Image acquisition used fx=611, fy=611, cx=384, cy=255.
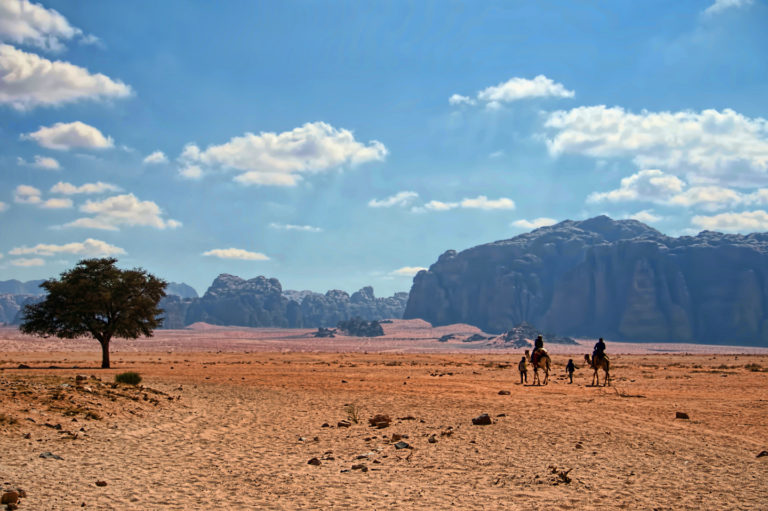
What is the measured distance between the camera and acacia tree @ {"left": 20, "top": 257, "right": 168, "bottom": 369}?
45938 mm

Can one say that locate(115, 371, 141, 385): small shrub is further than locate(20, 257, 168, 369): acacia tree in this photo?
No

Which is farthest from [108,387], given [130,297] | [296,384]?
[130,297]

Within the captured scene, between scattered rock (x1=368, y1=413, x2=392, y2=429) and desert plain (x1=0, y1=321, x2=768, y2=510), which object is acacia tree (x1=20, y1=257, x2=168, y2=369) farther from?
scattered rock (x1=368, y1=413, x2=392, y2=429)

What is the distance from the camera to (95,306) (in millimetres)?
45656

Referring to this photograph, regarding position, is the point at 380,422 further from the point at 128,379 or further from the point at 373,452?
the point at 128,379

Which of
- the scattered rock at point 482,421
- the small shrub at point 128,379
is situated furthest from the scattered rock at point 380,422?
the small shrub at point 128,379

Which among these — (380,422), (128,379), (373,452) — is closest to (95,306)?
(128,379)

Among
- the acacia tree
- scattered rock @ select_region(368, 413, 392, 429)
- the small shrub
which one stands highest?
the acacia tree

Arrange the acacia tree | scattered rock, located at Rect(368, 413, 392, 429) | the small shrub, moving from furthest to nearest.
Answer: the acacia tree → the small shrub → scattered rock, located at Rect(368, 413, 392, 429)

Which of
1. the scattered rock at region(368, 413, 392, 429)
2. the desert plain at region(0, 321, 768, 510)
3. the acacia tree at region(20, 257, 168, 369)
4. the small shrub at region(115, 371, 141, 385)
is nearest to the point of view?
the desert plain at region(0, 321, 768, 510)

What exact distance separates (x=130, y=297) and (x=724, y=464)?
1754 inches

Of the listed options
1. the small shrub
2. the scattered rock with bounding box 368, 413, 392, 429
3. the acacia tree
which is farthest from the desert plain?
the acacia tree

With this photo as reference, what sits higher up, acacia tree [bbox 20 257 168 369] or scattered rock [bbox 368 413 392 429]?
acacia tree [bbox 20 257 168 369]

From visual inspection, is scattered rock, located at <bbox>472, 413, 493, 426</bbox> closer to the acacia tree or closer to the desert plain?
the desert plain
